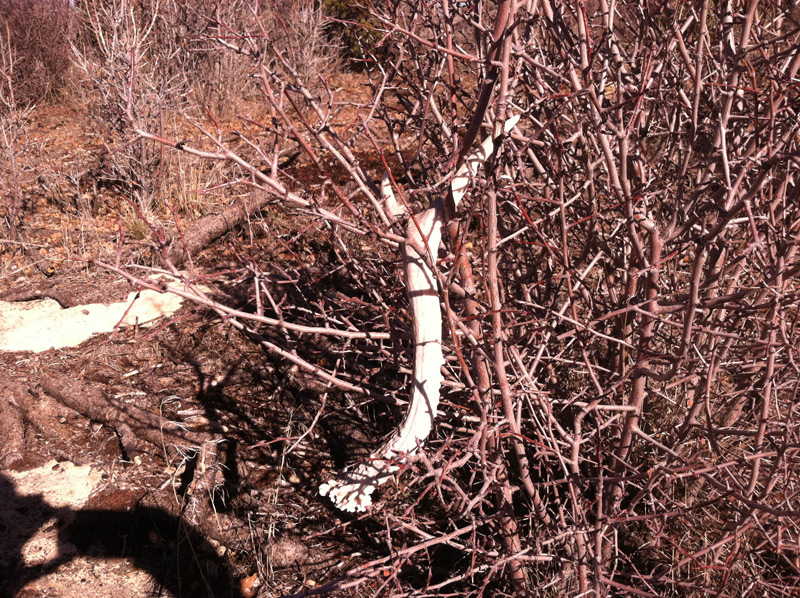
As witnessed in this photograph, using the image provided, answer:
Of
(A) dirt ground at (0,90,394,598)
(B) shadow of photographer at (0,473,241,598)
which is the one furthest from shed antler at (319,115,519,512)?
(B) shadow of photographer at (0,473,241,598)

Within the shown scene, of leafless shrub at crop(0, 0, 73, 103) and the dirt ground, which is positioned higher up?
leafless shrub at crop(0, 0, 73, 103)

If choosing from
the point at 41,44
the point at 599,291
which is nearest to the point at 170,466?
the point at 599,291

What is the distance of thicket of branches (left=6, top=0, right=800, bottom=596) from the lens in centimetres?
178

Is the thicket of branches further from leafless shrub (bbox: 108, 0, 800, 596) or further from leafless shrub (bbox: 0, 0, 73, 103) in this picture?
leafless shrub (bbox: 0, 0, 73, 103)

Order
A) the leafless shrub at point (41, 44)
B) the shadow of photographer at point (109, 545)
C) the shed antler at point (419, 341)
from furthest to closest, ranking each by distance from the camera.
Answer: the leafless shrub at point (41, 44), the shadow of photographer at point (109, 545), the shed antler at point (419, 341)

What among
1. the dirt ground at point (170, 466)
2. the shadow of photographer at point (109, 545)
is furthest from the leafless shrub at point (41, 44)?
the shadow of photographer at point (109, 545)

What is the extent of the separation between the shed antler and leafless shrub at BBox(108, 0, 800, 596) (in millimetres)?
45

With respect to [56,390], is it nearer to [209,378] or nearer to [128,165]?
[209,378]

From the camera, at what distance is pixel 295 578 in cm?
271

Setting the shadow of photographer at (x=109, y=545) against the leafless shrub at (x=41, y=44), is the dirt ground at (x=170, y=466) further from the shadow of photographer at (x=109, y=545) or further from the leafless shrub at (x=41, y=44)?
the leafless shrub at (x=41, y=44)

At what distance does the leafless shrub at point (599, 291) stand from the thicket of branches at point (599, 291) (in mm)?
14

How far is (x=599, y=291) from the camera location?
9.11 ft

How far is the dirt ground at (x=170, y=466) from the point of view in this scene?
9.04 ft

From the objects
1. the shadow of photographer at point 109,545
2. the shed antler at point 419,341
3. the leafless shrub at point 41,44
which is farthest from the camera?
the leafless shrub at point 41,44
